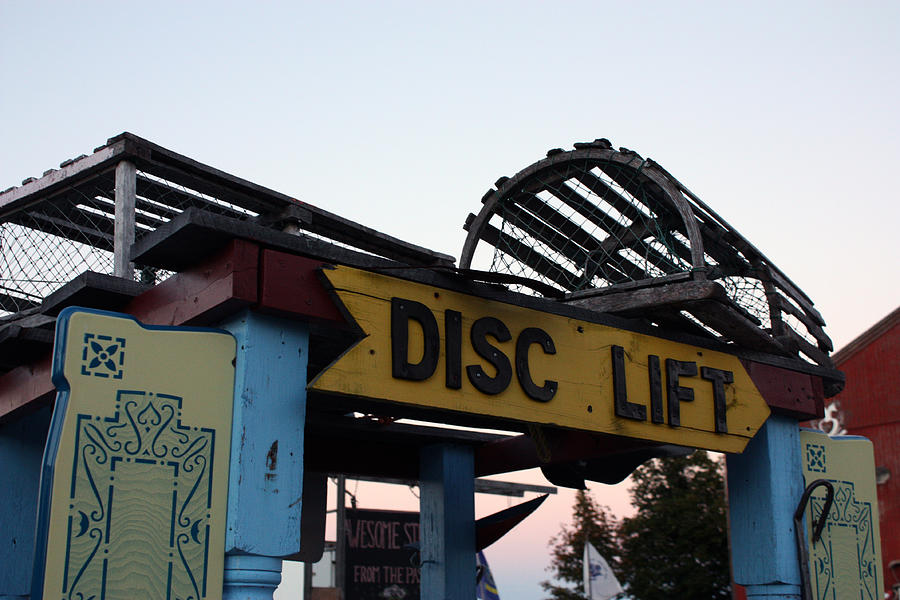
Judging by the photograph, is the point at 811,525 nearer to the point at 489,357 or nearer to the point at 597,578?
the point at 489,357

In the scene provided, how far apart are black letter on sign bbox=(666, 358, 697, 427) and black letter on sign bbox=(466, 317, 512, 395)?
53.1 inches

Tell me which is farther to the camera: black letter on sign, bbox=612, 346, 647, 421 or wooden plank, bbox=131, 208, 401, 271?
black letter on sign, bbox=612, 346, 647, 421

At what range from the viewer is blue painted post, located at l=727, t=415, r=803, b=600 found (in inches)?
249

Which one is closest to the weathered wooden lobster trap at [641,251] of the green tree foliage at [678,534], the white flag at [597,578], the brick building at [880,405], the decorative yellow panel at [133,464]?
the decorative yellow panel at [133,464]

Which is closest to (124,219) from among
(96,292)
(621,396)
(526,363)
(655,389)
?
(96,292)

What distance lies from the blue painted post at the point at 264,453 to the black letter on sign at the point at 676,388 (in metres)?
2.60

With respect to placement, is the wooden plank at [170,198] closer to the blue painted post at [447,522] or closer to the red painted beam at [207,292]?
the red painted beam at [207,292]

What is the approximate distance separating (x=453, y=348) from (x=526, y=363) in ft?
1.74

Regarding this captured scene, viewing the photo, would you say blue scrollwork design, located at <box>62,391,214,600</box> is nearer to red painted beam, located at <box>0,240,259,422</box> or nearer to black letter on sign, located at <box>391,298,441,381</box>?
red painted beam, located at <box>0,240,259,422</box>

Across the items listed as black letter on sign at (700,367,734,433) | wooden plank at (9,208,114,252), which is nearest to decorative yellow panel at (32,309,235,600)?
wooden plank at (9,208,114,252)

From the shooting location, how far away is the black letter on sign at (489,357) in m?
5.12

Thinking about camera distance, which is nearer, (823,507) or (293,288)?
(293,288)

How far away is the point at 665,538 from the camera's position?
29.2 m

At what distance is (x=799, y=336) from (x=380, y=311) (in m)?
3.79
